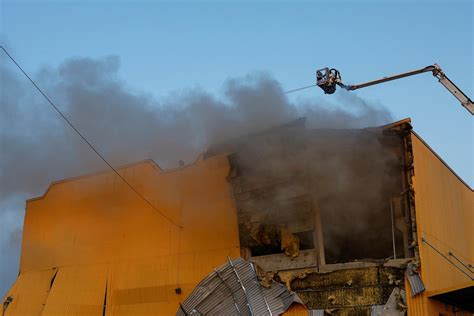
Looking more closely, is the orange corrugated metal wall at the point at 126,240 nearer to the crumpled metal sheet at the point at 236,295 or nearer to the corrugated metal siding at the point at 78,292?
the corrugated metal siding at the point at 78,292

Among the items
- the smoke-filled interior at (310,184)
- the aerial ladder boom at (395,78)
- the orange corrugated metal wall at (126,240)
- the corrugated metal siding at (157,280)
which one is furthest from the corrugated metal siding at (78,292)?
the aerial ladder boom at (395,78)

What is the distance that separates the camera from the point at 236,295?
17.0 meters

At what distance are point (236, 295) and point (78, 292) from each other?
263 inches

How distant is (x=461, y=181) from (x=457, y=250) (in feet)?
9.18

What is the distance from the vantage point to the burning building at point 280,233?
15.5m

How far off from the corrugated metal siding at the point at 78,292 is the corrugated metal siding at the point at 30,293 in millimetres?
527

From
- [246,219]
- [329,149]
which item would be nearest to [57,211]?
[246,219]

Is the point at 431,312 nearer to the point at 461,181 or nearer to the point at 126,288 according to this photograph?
the point at 461,181

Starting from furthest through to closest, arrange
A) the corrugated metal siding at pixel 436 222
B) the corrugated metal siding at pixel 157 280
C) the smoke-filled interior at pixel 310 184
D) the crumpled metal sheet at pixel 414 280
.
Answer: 1. the corrugated metal siding at pixel 157 280
2. the smoke-filled interior at pixel 310 184
3. the corrugated metal siding at pixel 436 222
4. the crumpled metal sheet at pixel 414 280

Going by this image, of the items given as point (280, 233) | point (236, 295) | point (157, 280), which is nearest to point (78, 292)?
point (157, 280)

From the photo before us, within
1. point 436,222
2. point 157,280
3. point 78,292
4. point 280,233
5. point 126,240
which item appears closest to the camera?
point 436,222

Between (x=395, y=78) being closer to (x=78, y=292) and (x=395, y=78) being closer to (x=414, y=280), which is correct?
(x=414, y=280)

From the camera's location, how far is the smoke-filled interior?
53.5 ft

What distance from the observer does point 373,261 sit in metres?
15.4
